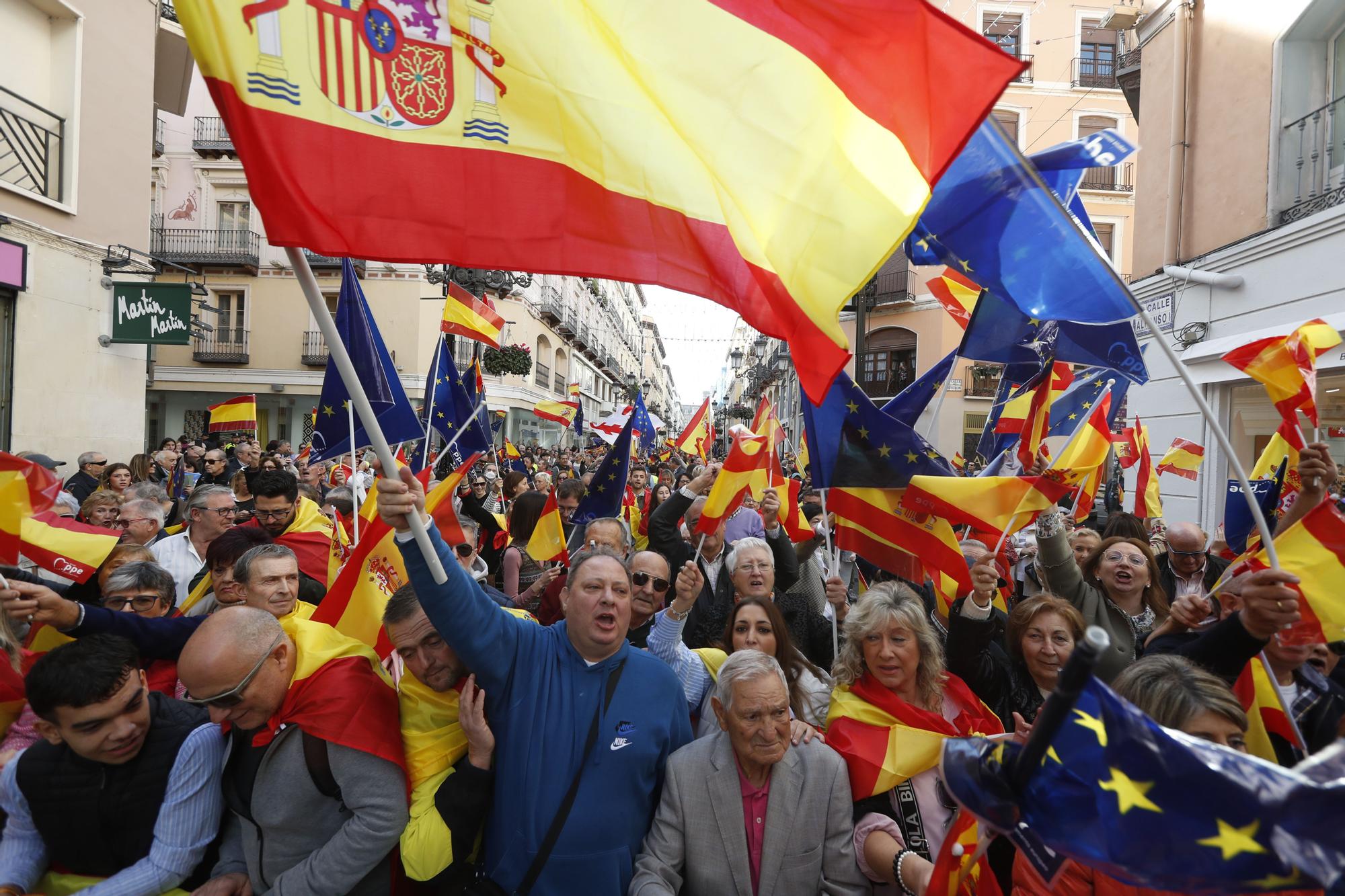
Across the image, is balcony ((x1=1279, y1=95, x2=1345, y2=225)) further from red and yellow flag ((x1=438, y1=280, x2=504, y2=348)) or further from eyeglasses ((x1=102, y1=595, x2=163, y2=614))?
eyeglasses ((x1=102, y1=595, x2=163, y2=614))

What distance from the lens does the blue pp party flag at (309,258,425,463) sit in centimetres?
556

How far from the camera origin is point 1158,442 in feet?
38.3

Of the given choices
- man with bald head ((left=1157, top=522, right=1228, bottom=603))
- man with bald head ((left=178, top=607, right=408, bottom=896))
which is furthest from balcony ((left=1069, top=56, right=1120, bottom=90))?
man with bald head ((left=178, top=607, right=408, bottom=896))

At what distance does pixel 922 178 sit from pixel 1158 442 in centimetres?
1133

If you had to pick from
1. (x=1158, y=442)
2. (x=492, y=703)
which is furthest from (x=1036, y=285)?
(x=1158, y=442)

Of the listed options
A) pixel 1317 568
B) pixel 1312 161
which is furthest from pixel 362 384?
pixel 1312 161

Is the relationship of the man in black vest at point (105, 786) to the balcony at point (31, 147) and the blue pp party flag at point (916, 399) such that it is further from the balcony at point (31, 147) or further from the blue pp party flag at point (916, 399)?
the balcony at point (31, 147)

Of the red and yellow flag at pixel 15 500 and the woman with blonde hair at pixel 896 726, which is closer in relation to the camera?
the woman with blonde hair at pixel 896 726

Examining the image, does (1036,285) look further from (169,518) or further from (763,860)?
(169,518)

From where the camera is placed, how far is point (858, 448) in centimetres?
417

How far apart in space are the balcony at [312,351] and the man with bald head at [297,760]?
2954cm

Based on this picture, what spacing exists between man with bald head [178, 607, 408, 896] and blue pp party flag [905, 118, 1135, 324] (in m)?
2.77

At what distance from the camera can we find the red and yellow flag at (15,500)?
3.37 m

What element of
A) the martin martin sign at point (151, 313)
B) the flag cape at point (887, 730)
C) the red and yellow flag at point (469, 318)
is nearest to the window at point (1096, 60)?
the red and yellow flag at point (469, 318)
